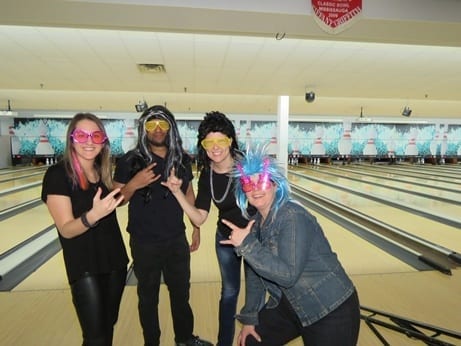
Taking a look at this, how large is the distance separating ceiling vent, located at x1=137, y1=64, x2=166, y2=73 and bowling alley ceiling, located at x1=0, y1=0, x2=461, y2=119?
19mm

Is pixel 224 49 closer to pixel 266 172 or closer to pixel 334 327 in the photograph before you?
pixel 266 172

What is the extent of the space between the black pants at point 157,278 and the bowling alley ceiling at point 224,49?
6.75 ft

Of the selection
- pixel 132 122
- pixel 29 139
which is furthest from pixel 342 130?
pixel 29 139

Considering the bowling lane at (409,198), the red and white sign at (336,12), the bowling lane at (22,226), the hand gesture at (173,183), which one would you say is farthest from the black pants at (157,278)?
the bowling lane at (409,198)

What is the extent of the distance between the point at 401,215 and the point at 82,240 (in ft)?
17.4

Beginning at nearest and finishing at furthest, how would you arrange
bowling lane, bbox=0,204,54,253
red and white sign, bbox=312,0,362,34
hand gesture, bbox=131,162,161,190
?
hand gesture, bbox=131,162,161,190, red and white sign, bbox=312,0,362,34, bowling lane, bbox=0,204,54,253

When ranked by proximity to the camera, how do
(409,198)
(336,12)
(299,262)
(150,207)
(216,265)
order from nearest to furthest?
(299,262), (150,207), (336,12), (216,265), (409,198)

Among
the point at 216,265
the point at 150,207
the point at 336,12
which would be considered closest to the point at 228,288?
the point at 150,207

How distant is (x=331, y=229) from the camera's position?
4684 mm

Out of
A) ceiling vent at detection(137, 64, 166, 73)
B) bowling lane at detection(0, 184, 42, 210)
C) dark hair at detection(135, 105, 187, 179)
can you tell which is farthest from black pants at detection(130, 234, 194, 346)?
bowling lane at detection(0, 184, 42, 210)

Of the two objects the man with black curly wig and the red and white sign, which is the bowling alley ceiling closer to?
the red and white sign

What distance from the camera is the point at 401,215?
214 inches

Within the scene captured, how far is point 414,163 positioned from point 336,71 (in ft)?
43.7

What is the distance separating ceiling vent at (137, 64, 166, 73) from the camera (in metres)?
5.72
